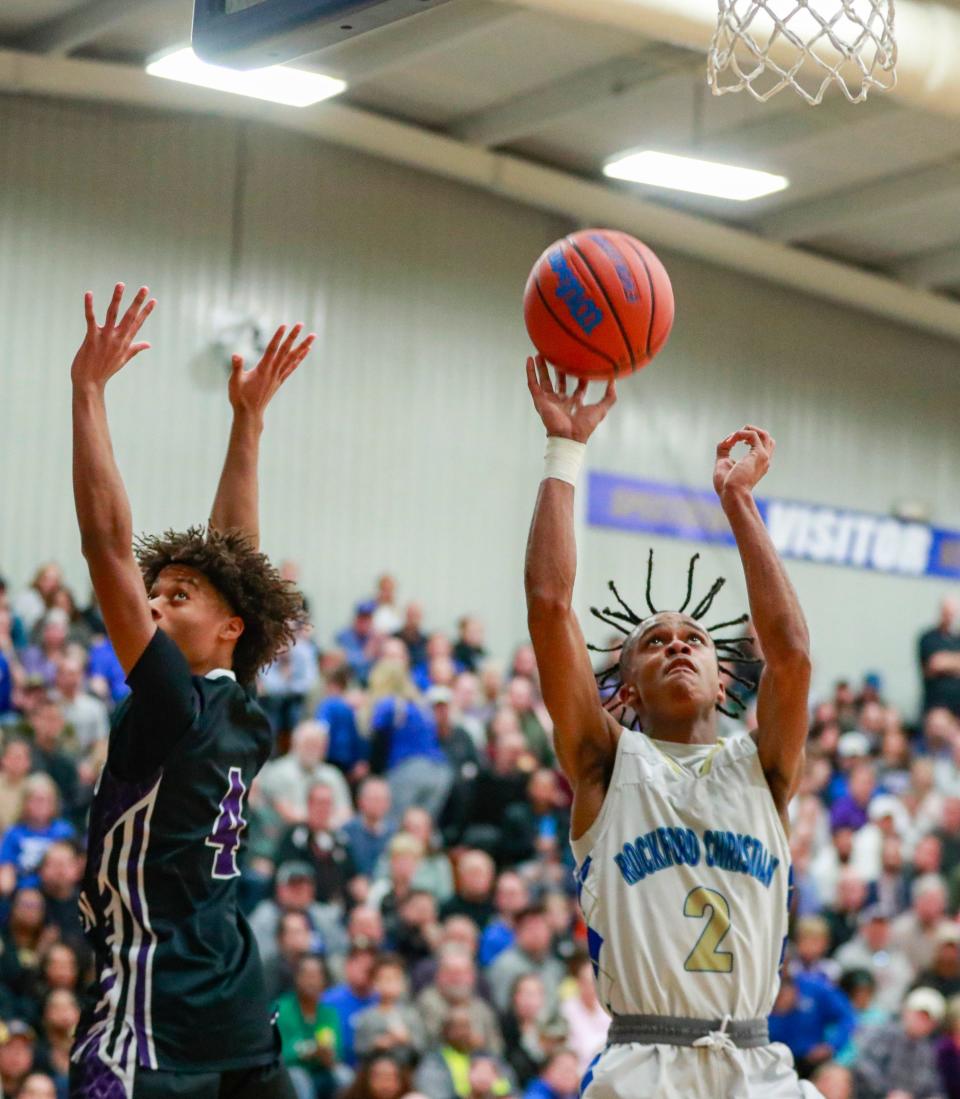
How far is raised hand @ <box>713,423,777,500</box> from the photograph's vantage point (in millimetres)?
4684

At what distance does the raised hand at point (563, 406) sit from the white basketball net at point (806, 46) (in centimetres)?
168

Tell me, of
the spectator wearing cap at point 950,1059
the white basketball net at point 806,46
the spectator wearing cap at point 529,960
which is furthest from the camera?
the spectator wearing cap at point 950,1059

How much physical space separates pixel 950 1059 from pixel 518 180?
871 centimetres

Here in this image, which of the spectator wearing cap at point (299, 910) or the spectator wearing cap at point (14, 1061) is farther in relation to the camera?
the spectator wearing cap at point (299, 910)

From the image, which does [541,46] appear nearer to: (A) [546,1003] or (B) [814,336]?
(B) [814,336]

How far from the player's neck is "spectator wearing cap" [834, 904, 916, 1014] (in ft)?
25.2

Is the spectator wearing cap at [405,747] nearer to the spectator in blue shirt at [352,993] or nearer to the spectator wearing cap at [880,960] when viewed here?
the spectator in blue shirt at [352,993]

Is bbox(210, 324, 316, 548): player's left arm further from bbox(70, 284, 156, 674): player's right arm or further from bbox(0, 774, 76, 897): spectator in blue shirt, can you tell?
bbox(0, 774, 76, 897): spectator in blue shirt

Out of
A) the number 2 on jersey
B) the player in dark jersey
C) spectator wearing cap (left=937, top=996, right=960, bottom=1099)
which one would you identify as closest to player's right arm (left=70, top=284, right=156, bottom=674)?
the player in dark jersey

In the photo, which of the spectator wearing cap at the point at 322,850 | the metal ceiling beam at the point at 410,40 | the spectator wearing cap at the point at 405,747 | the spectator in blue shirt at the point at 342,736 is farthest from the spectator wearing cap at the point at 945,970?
the metal ceiling beam at the point at 410,40

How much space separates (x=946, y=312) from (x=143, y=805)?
16017mm

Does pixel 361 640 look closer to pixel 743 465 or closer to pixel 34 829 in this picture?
pixel 34 829

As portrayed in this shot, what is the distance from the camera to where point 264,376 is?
5418 mm

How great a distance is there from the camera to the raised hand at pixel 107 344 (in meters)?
4.32
